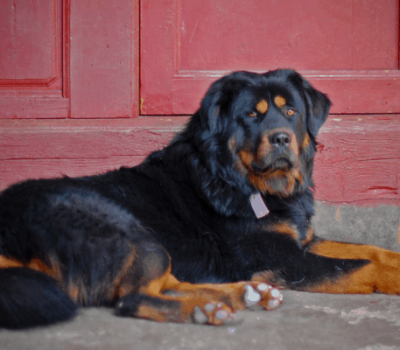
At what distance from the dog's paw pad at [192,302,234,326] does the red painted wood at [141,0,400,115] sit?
2067 mm

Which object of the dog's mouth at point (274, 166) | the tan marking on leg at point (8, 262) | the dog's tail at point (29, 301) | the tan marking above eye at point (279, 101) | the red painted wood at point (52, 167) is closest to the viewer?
the dog's tail at point (29, 301)

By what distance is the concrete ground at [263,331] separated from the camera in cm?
179

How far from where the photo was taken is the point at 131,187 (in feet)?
8.83

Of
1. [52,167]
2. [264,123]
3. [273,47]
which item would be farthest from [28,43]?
[264,123]

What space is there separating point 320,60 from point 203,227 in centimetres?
199

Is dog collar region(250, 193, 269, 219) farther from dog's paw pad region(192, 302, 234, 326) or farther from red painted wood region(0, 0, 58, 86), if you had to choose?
red painted wood region(0, 0, 58, 86)

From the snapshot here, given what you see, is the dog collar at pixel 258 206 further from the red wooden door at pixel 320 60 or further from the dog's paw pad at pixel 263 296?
the red wooden door at pixel 320 60

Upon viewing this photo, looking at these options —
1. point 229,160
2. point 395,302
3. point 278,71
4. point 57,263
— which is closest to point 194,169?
point 229,160

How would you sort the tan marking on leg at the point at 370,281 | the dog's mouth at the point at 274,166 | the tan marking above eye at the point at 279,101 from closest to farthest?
the tan marking on leg at the point at 370,281 → the dog's mouth at the point at 274,166 → the tan marking above eye at the point at 279,101

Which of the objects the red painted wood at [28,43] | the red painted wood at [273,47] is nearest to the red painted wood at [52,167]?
the red painted wood at [273,47]

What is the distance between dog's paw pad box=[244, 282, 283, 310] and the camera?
7.28ft

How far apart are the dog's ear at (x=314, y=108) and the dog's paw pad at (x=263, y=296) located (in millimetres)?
1101

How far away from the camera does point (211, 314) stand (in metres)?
1.98

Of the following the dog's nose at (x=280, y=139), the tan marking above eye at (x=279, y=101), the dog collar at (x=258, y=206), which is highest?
the tan marking above eye at (x=279, y=101)
